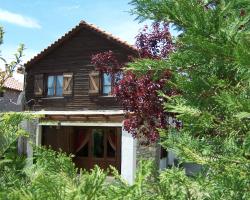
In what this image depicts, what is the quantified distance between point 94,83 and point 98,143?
12.0ft

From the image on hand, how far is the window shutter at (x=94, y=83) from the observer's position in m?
23.5

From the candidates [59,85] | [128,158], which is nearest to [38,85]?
[59,85]

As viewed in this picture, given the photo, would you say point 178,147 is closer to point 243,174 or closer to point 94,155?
point 243,174

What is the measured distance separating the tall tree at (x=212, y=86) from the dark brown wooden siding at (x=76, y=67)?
812 inches

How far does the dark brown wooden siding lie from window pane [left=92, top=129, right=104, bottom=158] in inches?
71.5

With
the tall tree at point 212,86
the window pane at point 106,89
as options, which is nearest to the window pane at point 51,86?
the window pane at point 106,89

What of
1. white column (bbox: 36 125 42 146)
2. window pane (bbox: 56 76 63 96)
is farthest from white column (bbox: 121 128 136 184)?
white column (bbox: 36 125 42 146)

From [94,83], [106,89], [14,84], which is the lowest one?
[106,89]

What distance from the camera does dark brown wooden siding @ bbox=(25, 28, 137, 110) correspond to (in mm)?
23734

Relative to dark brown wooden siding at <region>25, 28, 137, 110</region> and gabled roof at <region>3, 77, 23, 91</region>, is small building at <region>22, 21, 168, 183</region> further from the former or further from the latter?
gabled roof at <region>3, 77, 23, 91</region>

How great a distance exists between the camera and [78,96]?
2439 cm

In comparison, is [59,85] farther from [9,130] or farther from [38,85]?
[9,130]

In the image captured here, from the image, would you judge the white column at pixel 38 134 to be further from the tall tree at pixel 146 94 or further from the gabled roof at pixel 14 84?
the tall tree at pixel 146 94

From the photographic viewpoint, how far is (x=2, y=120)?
4121mm
